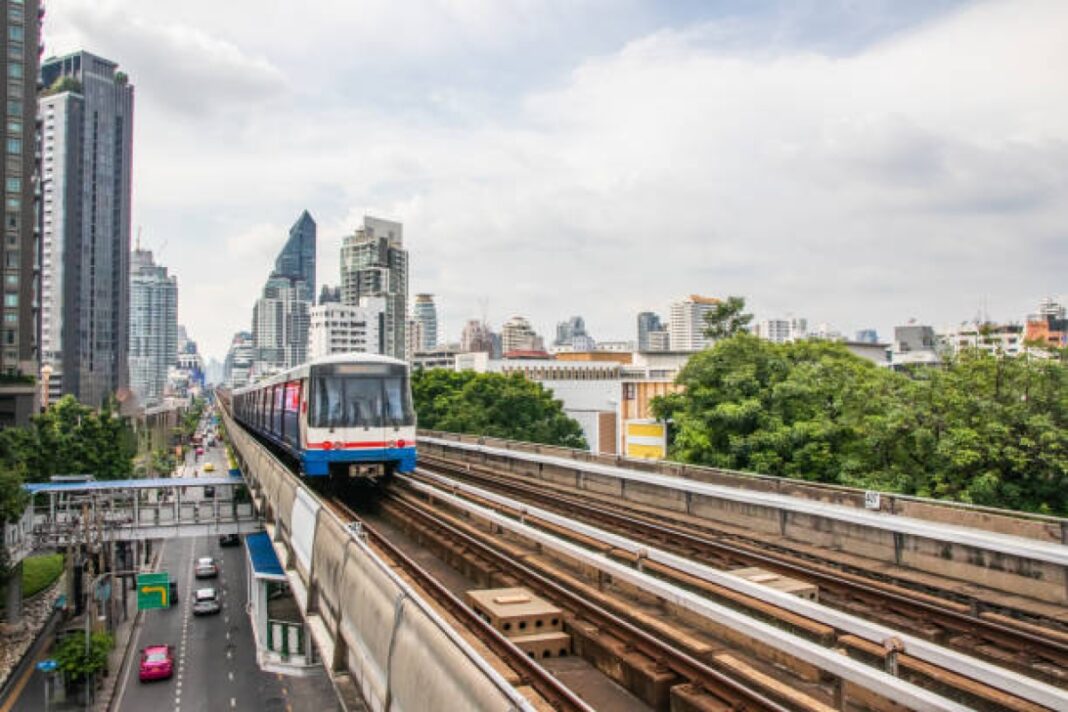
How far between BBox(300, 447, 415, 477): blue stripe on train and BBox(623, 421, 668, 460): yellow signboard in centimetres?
2464

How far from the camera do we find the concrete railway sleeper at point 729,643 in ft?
20.2

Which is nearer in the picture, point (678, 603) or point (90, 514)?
point (678, 603)

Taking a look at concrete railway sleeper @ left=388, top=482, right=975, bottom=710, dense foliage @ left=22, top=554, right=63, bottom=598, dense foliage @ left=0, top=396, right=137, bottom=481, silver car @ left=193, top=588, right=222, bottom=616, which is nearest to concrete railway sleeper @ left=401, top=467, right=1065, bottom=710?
concrete railway sleeper @ left=388, top=482, right=975, bottom=710

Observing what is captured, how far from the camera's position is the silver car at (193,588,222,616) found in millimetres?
39094

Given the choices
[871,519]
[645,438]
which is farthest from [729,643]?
[645,438]

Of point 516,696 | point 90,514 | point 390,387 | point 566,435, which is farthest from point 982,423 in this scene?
point 566,435

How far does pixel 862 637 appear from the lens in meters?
7.87

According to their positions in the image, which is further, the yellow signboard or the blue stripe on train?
the yellow signboard

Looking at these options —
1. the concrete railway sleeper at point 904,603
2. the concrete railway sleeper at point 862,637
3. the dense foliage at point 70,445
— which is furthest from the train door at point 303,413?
the dense foliage at point 70,445

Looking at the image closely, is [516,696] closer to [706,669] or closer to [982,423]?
[706,669]

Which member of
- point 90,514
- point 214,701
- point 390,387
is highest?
point 390,387

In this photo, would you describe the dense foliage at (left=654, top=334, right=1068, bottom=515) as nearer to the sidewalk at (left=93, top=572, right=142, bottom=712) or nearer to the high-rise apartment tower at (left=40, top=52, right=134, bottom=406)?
the sidewalk at (left=93, top=572, right=142, bottom=712)

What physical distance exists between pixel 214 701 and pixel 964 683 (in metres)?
27.9

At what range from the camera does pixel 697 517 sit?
17047 mm
